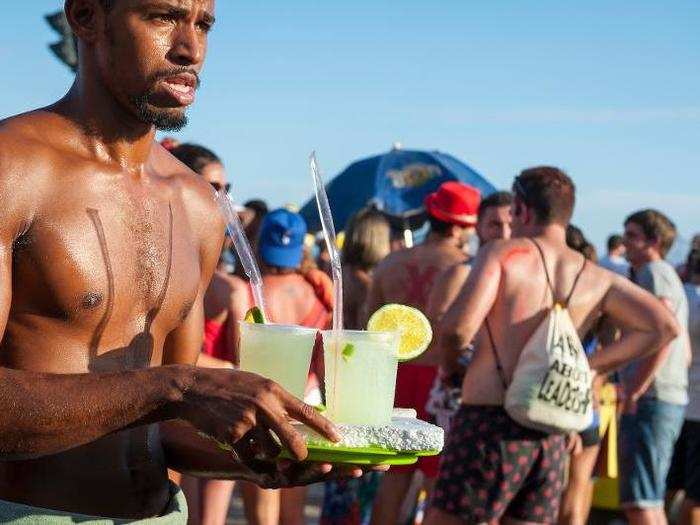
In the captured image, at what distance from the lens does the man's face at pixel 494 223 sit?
743cm

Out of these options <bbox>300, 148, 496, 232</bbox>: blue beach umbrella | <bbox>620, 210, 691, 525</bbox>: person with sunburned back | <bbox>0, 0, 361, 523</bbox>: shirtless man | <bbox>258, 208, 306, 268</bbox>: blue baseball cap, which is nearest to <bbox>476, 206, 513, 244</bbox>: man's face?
<bbox>620, 210, 691, 525</bbox>: person with sunburned back

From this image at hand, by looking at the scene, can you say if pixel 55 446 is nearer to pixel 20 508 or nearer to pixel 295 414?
pixel 20 508

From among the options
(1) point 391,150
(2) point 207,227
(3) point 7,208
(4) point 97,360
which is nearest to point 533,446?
(2) point 207,227

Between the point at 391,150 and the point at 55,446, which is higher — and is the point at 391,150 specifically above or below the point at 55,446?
above

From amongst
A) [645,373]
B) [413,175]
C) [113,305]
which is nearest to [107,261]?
[113,305]

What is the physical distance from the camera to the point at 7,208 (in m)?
2.27

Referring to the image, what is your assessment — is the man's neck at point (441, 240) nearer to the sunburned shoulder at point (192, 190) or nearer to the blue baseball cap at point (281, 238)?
the blue baseball cap at point (281, 238)

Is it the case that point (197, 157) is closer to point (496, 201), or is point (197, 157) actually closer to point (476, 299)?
point (476, 299)

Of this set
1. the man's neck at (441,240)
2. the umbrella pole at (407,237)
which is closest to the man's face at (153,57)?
the man's neck at (441,240)

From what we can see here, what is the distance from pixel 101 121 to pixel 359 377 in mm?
793

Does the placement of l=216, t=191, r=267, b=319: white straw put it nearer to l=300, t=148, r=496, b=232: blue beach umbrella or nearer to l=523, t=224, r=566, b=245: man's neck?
l=523, t=224, r=566, b=245: man's neck

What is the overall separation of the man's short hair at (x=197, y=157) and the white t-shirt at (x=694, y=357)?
3.66 metres

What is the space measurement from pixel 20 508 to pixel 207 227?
2.76 ft

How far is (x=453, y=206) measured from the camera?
724 centimetres
